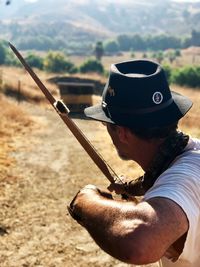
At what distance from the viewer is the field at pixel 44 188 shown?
246 inches

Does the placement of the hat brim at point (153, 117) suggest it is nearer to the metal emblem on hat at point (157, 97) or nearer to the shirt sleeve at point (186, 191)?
the metal emblem on hat at point (157, 97)

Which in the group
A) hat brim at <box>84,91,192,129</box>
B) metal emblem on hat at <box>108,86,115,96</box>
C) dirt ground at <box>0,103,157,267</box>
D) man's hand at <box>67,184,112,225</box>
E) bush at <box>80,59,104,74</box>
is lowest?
bush at <box>80,59,104,74</box>

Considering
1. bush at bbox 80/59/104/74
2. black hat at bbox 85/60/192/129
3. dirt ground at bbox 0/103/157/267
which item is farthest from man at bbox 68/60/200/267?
bush at bbox 80/59/104/74

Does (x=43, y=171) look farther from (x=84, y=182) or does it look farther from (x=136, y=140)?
(x=136, y=140)

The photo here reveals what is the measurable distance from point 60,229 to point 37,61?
9793cm

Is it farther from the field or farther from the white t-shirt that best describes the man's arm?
the field

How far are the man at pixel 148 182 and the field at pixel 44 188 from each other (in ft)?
14.1

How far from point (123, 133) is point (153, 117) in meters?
0.15

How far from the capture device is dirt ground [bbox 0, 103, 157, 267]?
20.2ft

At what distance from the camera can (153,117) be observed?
1.89 metres

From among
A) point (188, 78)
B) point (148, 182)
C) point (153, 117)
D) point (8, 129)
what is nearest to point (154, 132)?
point (153, 117)

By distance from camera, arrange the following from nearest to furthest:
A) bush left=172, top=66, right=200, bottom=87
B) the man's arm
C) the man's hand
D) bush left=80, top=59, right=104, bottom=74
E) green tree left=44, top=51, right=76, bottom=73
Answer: the man's arm < the man's hand < bush left=172, top=66, right=200, bottom=87 < bush left=80, top=59, right=104, bottom=74 < green tree left=44, top=51, right=76, bottom=73

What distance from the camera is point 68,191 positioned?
9.25m

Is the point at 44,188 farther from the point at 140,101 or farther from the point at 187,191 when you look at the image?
the point at 187,191
